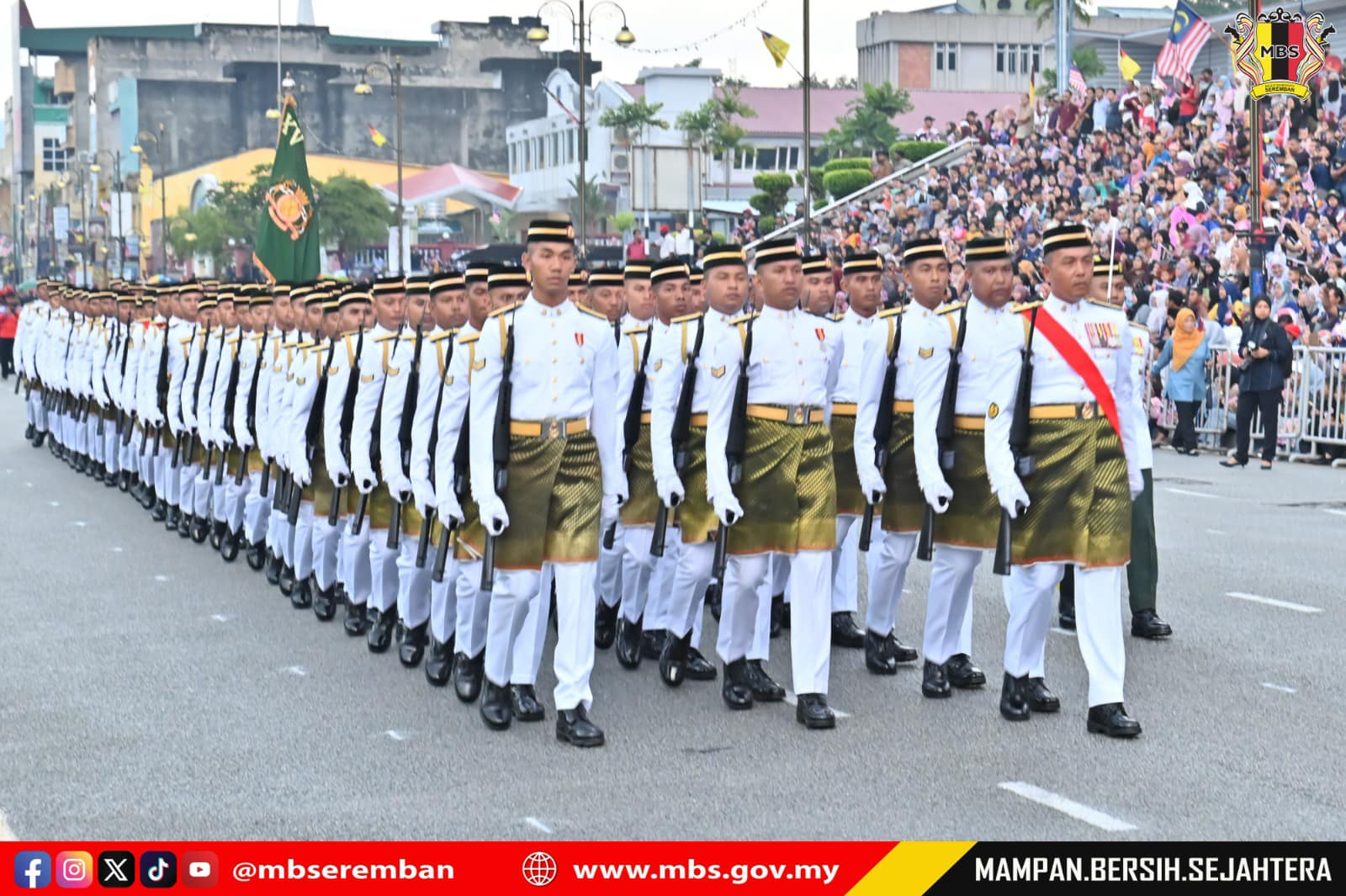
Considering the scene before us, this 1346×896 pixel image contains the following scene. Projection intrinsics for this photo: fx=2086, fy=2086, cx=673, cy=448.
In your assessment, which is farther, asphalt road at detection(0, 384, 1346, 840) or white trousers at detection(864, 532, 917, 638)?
white trousers at detection(864, 532, 917, 638)

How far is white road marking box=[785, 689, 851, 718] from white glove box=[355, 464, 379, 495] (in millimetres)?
2554

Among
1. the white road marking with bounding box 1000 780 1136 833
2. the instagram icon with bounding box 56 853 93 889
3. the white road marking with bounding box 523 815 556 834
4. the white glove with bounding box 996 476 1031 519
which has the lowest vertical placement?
the white road marking with bounding box 523 815 556 834

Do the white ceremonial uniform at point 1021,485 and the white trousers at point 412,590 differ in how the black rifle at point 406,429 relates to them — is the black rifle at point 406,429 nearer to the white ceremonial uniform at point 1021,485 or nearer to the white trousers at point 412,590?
the white trousers at point 412,590

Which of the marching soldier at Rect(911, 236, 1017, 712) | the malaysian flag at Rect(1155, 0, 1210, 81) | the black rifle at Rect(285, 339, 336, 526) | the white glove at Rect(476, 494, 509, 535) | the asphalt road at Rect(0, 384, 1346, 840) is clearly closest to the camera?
the asphalt road at Rect(0, 384, 1346, 840)

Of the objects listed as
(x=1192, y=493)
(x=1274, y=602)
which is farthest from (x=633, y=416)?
(x=1192, y=493)

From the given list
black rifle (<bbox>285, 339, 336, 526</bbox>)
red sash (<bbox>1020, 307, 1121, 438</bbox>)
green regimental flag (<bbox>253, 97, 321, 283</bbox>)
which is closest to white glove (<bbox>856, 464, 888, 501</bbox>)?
red sash (<bbox>1020, 307, 1121, 438</bbox>)

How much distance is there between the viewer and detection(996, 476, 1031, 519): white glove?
7984mm

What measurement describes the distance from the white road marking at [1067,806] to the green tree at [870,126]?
64.3m

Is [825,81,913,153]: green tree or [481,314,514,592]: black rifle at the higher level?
[825,81,913,153]: green tree

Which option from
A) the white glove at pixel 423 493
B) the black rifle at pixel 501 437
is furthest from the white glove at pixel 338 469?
the black rifle at pixel 501 437

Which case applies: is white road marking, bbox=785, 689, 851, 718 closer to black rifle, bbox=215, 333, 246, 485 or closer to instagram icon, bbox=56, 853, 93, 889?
instagram icon, bbox=56, 853, 93, 889

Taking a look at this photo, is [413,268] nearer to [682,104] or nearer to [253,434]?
[682,104]

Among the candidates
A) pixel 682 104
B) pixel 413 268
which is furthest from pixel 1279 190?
pixel 682 104

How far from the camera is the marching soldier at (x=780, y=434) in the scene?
833 centimetres
